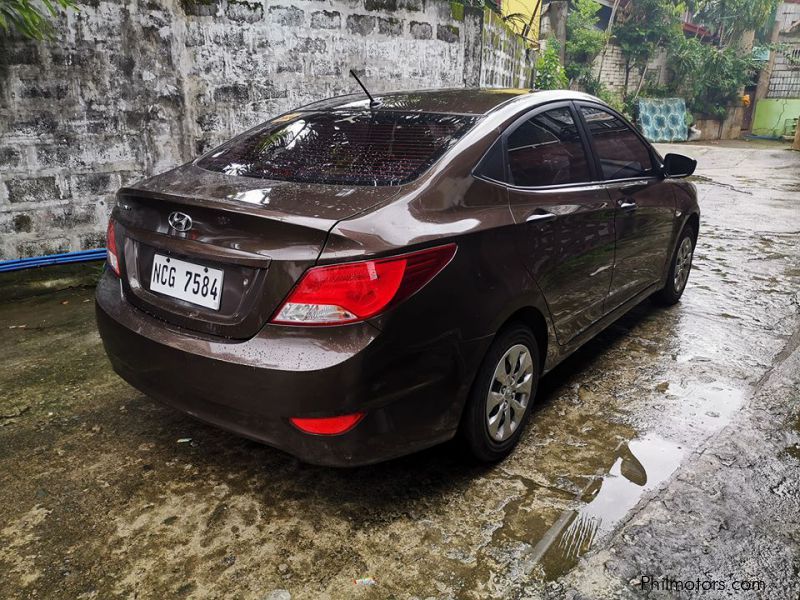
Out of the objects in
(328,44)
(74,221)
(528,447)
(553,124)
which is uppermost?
(328,44)

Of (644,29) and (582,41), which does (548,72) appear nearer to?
(582,41)

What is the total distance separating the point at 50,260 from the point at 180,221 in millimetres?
2896

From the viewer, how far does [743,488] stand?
2.43 metres

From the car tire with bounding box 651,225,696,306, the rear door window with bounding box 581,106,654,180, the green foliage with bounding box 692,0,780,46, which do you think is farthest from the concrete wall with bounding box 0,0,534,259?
the green foliage with bounding box 692,0,780,46

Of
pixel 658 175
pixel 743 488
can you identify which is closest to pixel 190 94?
pixel 658 175

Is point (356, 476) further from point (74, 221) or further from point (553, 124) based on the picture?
point (74, 221)

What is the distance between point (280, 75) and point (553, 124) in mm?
3022

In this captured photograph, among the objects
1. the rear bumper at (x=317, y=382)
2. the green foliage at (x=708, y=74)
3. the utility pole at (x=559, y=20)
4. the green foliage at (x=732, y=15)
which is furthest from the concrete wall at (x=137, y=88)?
the green foliage at (x=732, y=15)

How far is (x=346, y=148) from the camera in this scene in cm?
257

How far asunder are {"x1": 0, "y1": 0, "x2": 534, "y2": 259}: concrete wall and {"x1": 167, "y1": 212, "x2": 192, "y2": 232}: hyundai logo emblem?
9.01 ft

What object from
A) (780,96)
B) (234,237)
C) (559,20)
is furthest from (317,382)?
(780,96)

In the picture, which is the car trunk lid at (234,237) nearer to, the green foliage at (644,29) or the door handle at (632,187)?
the door handle at (632,187)

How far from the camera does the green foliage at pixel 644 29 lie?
63.4 feet

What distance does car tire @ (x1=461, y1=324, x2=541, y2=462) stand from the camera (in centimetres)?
235
